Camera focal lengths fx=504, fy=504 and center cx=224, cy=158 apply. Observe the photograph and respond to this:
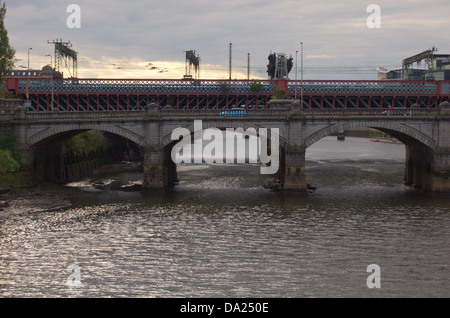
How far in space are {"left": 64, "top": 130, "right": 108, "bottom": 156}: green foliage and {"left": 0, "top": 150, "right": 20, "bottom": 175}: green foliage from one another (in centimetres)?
1329

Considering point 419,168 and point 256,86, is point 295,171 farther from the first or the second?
point 256,86

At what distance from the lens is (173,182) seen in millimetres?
67188

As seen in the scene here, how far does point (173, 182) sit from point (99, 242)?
95.3ft

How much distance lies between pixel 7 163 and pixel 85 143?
71.0 feet

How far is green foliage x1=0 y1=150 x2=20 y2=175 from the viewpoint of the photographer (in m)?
56.9

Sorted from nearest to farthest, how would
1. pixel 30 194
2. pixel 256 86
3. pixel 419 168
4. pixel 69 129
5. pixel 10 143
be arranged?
pixel 30 194 < pixel 10 143 < pixel 69 129 < pixel 419 168 < pixel 256 86

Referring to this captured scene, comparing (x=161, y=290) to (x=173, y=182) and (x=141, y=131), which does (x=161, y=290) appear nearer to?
(x=141, y=131)

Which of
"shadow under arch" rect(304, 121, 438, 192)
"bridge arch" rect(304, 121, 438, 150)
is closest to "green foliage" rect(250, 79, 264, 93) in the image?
→ "shadow under arch" rect(304, 121, 438, 192)

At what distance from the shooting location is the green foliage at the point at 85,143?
73.7 metres

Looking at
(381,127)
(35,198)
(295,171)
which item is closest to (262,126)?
(295,171)

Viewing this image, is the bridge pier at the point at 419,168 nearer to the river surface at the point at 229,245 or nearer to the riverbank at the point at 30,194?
the river surface at the point at 229,245

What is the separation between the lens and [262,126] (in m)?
59.0

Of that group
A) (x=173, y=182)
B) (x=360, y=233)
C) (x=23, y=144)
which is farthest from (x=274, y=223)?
(x=23, y=144)

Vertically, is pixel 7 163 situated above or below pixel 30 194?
above
